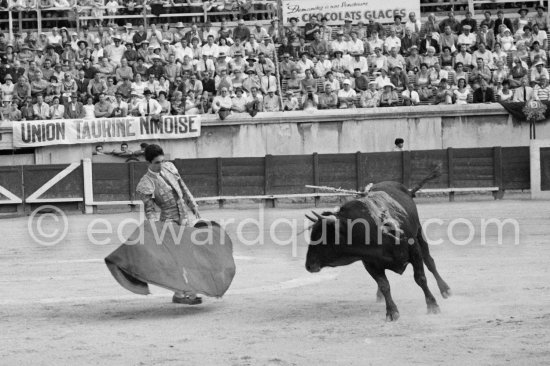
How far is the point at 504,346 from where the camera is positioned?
807cm

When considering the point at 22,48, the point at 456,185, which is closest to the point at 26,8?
the point at 22,48

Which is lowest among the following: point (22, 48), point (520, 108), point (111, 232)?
point (111, 232)

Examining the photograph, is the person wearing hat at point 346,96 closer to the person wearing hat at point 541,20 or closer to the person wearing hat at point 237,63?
the person wearing hat at point 237,63

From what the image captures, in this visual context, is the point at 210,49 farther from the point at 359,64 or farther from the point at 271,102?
the point at 359,64

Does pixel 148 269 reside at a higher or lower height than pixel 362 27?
lower

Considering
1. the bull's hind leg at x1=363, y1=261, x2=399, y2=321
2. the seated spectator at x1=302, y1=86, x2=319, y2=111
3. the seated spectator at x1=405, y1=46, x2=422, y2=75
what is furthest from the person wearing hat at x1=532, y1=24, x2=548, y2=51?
the bull's hind leg at x1=363, y1=261, x2=399, y2=321

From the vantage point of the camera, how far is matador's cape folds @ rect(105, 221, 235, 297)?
388 inches

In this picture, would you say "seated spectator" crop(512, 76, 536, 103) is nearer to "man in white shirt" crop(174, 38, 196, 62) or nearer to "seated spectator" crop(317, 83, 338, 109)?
"seated spectator" crop(317, 83, 338, 109)

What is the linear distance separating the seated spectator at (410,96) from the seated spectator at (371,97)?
54 cm

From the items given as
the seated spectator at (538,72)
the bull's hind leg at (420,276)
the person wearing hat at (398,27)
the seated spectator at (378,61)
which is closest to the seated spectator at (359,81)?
the seated spectator at (378,61)

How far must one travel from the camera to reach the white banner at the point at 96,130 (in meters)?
22.5

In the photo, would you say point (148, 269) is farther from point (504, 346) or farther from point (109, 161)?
point (109, 161)

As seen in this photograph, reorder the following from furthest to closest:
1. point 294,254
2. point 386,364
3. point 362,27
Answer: point 362,27, point 294,254, point 386,364

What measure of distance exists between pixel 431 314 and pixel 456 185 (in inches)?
566
